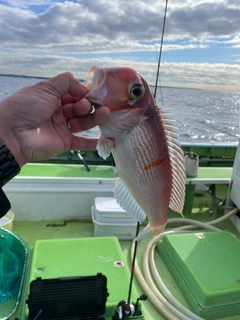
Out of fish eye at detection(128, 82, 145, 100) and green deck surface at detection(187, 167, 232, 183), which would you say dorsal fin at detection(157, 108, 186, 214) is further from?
green deck surface at detection(187, 167, 232, 183)

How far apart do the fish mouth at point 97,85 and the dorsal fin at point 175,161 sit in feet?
0.78

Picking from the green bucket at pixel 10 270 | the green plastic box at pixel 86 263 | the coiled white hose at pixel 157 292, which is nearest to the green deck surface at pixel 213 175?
the coiled white hose at pixel 157 292

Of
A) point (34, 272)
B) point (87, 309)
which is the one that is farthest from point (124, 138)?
point (34, 272)

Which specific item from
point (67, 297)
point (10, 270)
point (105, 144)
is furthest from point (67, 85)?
point (10, 270)

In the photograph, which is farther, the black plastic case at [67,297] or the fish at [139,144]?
the black plastic case at [67,297]

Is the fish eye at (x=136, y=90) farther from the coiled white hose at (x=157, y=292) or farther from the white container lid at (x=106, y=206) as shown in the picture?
the white container lid at (x=106, y=206)

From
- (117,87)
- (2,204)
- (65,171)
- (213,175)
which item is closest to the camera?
(117,87)

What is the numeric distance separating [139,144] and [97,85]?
279 mm

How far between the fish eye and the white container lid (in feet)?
7.02

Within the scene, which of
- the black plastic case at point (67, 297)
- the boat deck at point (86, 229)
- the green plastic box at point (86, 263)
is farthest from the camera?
the boat deck at point (86, 229)

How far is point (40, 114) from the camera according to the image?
4.48ft

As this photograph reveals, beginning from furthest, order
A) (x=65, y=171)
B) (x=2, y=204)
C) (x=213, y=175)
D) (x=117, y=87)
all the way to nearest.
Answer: (x=213, y=175) < (x=65, y=171) < (x=2, y=204) < (x=117, y=87)

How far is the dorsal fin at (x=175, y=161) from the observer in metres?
1.24

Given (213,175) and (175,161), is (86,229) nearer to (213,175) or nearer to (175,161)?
(213,175)
